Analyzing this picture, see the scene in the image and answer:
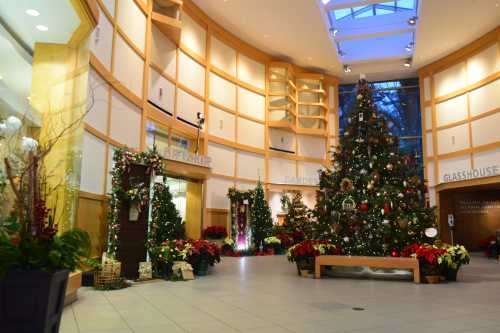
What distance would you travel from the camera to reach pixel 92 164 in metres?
9.16

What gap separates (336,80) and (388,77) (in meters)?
2.74

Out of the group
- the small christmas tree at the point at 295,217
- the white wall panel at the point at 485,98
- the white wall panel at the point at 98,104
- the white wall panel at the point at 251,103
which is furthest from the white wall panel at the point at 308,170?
the white wall panel at the point at 98,104

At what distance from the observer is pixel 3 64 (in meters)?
6.45

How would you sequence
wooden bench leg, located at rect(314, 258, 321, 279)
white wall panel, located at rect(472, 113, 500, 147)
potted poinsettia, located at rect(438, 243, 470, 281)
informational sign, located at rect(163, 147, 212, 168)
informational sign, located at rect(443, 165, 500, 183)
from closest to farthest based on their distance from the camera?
potted poinsettia, located at rect(438, 243, 470, 281)
wooden bench leg, located at rect(314, 258, 321, 279)
informational sign, located at rect(163, 147, 212, 168)
informational sign, located at rect(443, 165, 500, 183)
white wall panel, located at rect(472, 113, 500, 147)

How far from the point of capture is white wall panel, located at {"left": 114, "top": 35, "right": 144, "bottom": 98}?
10.6 metres

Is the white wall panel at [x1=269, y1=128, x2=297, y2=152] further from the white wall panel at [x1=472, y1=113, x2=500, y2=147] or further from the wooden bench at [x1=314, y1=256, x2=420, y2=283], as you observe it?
the wooden bench at [x1=314, y1=256, x2=420, y2=283]

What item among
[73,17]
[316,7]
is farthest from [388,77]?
[73,17]

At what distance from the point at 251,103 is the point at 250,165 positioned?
9.38 ft

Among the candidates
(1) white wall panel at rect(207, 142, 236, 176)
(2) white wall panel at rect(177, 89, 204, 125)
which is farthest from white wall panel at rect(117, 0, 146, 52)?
(1) white wall panel at rect(207, 142, 236, 176)

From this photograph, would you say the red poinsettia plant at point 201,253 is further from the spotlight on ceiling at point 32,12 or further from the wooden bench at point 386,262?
the spotlight on ceiling at point 32,12

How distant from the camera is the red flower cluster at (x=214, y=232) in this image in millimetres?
14683

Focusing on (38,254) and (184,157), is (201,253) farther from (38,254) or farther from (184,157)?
(38,254)

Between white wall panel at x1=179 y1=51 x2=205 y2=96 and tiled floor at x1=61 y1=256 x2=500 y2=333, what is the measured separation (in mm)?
8904

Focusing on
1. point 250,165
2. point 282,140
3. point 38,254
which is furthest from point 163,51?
point 38,254
